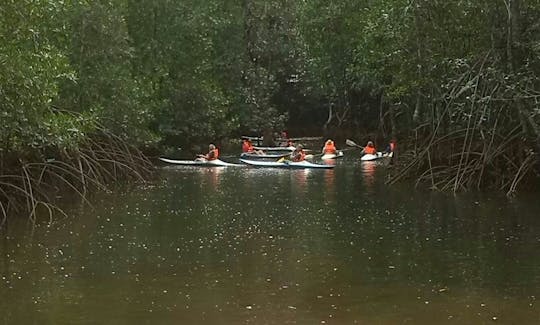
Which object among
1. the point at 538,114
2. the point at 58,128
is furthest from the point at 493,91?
the point at 58,128

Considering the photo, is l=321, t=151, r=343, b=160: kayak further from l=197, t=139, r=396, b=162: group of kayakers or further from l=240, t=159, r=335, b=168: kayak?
l=240, t=159, r=335, b=168: kayak

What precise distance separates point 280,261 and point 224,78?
28964 mm

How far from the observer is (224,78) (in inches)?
1586

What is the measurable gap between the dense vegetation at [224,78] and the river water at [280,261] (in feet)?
4.94

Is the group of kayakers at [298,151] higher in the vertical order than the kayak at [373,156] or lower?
higher

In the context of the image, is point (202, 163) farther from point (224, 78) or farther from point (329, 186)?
point (224, 78)

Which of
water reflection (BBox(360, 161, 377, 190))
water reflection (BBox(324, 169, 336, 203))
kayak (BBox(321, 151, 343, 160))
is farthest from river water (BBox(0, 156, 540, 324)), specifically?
kayak (BBox(321, 151, 343, 160))

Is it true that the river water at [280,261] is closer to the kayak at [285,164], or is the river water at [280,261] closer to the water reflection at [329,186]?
the water reflection at [329,186]

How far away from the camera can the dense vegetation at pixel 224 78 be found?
646 inches

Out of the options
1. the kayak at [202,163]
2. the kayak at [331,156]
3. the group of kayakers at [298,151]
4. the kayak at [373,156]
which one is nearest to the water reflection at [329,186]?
the group of kayakers at [298,151]

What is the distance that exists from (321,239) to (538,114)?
6222 mm

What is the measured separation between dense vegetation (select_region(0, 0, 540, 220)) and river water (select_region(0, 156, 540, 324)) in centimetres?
151

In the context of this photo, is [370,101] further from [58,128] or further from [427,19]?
[58,128]

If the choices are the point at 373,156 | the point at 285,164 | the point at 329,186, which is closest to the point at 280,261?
the point at 329,186
